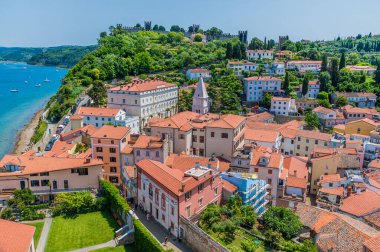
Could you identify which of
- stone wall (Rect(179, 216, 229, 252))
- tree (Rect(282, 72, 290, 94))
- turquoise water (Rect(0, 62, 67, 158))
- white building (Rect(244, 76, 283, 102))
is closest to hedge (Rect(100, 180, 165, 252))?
stone wall (Rect(179, 216, 229, 252))

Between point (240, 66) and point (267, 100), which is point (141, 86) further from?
point (240, 66)

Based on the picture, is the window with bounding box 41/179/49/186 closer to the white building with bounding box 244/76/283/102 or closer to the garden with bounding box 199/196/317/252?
the garden with bounding box 199/196/317/252

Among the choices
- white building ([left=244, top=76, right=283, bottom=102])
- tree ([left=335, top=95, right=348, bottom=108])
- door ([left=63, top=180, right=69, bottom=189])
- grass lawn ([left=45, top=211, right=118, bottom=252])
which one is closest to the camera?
grass lawn ([left=45, top=211, right=118, bottom=252])

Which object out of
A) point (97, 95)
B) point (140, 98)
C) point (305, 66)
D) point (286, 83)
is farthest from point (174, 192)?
point (305, 66)

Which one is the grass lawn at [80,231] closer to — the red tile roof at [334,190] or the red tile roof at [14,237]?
the red tile roof at [14,237]

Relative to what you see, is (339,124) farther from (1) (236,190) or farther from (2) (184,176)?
(2) (184,176)

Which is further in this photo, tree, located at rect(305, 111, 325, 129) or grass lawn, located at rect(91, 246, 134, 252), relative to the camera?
tree, located at rect(305, 111, 325, 129)

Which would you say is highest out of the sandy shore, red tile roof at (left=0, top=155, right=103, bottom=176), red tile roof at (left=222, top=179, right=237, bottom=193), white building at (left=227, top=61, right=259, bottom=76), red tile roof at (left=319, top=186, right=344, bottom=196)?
white building at (left=227, top=61, right=259, bottom=76)

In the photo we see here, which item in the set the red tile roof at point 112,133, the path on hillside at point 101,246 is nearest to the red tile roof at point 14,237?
the path on hillside at point 101,246
